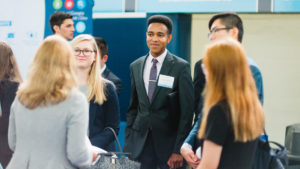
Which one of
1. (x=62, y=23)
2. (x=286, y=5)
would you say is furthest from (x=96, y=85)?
(x=286, y=5)

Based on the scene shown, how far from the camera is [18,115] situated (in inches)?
84.3

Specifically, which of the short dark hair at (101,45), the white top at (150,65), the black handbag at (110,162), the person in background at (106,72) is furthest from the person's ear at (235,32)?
the short dark hair at (101,45)

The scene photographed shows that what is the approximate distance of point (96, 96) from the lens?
9.75ft

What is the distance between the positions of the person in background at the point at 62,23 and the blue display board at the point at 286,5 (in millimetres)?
2057

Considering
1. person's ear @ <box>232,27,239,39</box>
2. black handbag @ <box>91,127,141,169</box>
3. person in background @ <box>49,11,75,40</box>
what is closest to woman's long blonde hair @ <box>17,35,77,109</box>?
black handbag @ <box>91,127,141,169</box>

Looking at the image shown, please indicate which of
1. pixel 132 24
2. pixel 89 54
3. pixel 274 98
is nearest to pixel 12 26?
pixel 132 24

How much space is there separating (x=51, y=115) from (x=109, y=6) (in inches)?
123

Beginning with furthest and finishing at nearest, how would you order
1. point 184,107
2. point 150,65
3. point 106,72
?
point 106,72
point 150,65
point 184,107

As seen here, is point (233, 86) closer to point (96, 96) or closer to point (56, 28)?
point (96, 96)

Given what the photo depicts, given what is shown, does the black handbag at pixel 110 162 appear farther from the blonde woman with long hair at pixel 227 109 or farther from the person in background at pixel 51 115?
the blonde woman with long hair at pixel 227 109

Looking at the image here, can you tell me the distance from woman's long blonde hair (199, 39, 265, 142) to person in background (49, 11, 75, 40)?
2643 millimetres

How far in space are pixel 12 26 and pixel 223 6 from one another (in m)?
2.27

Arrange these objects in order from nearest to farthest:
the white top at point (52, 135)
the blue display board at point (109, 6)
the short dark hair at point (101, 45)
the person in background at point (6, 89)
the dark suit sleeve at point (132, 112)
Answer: the white top at point (52, 135)
the person in background at point (6, 89)
the dark suit sleeve at point (132, 112)
the short dark hair at point (101, 45)
the blue display board at point (109, 6)

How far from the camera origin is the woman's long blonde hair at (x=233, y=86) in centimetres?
189
